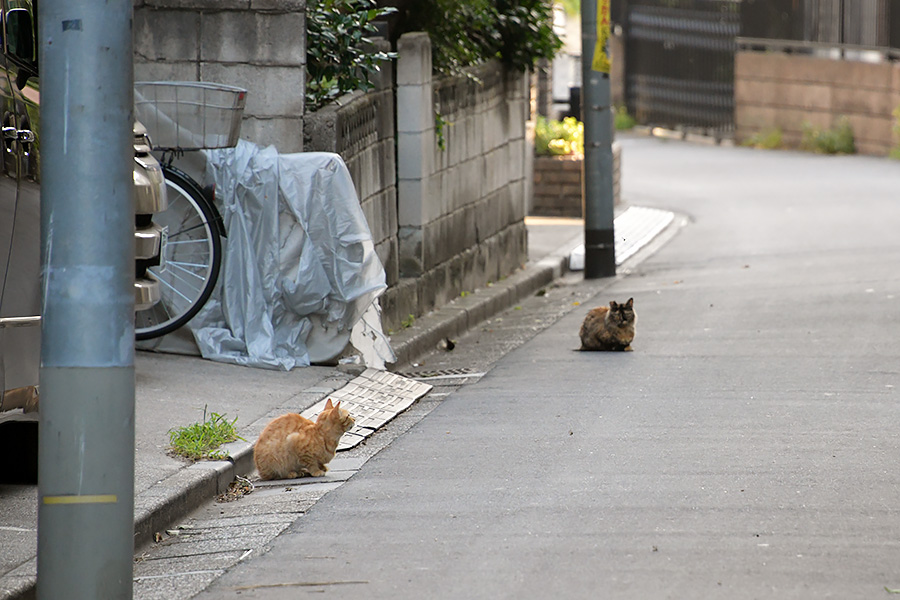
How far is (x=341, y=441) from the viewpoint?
7.14 meters

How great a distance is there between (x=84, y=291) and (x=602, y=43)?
1049cm

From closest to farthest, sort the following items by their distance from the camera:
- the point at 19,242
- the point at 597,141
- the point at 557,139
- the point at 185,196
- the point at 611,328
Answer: the point at 19,242 < the point at 185,196 < the point at 611,328 < the point at 597,141 < the point at 557,139

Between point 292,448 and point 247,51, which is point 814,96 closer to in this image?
point 247,51

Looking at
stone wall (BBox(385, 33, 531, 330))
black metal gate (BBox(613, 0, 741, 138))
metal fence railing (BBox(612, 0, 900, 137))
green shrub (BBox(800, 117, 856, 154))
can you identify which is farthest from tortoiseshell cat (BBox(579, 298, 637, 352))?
black metal gate (BBox(613, 0, 741, 138))

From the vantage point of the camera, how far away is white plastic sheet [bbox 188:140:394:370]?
337 inches

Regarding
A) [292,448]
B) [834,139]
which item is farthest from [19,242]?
[834,139]

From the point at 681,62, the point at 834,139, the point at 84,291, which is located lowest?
the point at 84,291

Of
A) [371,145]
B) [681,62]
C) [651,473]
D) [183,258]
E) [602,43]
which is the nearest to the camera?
[651,473]

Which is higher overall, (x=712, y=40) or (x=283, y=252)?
(x=712, y=40)

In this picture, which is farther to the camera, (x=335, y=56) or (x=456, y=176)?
(x=456, y=176)

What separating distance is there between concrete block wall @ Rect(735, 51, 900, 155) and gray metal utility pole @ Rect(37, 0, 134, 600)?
2276cm

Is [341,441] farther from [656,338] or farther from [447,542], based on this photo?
[656,338]

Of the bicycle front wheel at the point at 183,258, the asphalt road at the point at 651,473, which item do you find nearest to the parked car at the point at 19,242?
the asphalt road at the point at 651,473

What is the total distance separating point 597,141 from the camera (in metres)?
14.1
